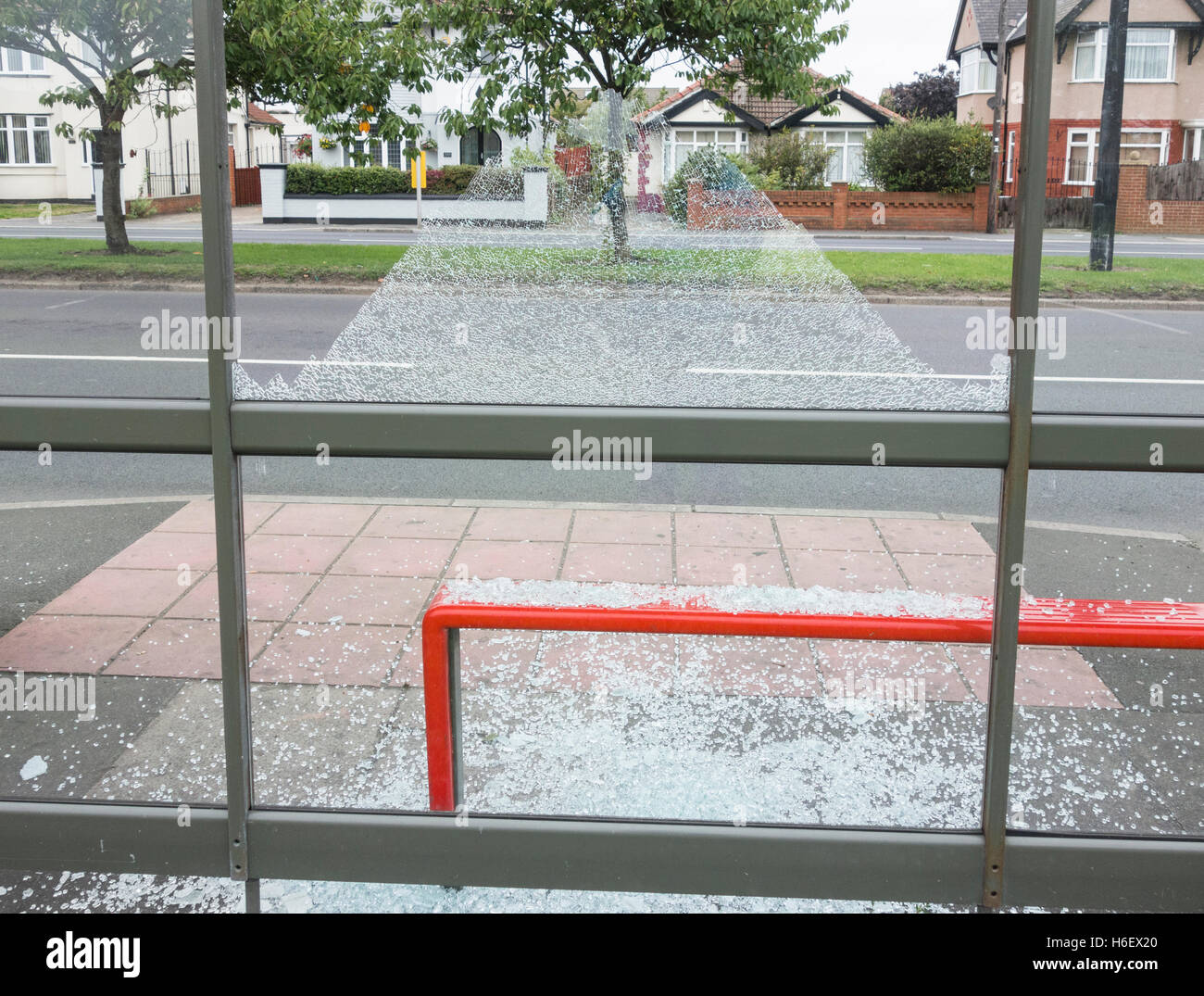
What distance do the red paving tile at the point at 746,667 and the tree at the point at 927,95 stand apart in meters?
1.65

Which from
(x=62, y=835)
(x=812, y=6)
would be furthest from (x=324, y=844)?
(x=812, y=6)

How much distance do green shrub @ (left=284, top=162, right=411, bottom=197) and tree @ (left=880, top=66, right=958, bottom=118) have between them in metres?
0.79

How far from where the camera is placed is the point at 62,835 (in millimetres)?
1922

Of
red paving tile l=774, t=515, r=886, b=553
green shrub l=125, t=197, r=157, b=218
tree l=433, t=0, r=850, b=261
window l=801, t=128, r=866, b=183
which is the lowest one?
red paving tile l=774, t=515, r=886, b=553

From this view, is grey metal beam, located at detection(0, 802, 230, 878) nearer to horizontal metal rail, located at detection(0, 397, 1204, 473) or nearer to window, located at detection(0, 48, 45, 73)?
horizontal metal rail, located at detection(0, 397, 1204, 473)

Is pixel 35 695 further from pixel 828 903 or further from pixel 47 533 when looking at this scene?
pixel 828 903

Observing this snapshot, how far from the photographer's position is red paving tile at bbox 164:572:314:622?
3.56 metres

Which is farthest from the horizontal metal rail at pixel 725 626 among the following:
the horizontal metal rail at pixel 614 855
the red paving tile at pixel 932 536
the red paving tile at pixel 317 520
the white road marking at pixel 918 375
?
the red paving tile at pixel 317 520

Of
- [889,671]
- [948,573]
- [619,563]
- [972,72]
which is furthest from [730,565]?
[972,72]

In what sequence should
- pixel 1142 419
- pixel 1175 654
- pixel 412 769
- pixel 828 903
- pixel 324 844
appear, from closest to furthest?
pixel 1142 419
pixel 324 844
pixel 828 903
pixel 412 769
pixel 1175 654

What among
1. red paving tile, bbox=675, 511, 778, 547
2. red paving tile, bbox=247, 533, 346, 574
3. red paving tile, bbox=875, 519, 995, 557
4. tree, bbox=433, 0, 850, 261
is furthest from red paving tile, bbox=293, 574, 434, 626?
tree, bbox=433, 0, 850, 261

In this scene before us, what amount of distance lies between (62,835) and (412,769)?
35.8 inches

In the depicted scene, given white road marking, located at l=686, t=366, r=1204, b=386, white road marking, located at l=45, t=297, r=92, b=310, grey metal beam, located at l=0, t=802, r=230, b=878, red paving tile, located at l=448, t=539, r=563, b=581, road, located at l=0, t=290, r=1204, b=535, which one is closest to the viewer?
grey metal beam, located at l=0, t=802, r=230, b=878

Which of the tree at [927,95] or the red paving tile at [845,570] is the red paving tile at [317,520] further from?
the tree at [927,95]
